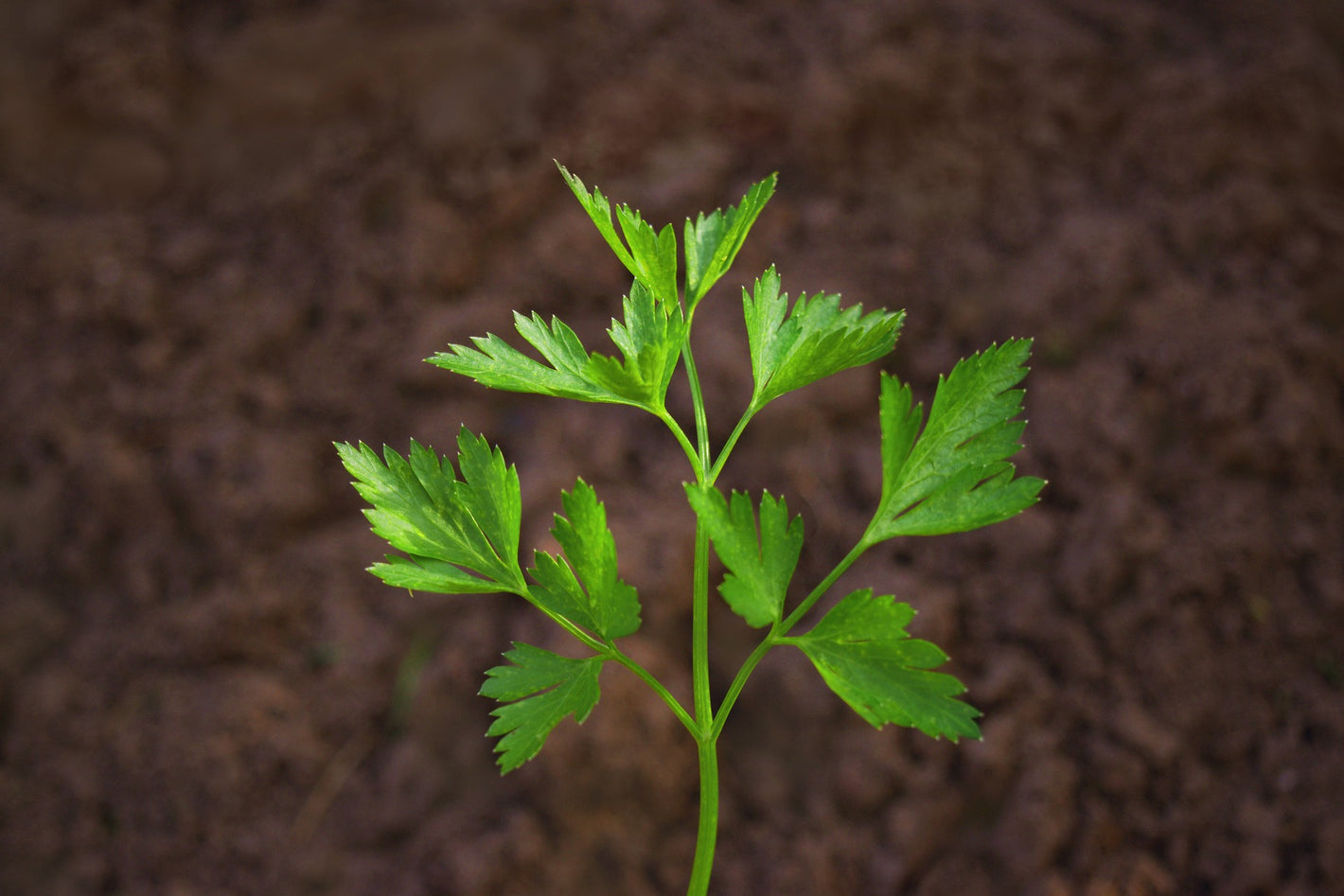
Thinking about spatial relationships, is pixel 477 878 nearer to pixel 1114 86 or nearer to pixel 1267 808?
pixel 1267 808

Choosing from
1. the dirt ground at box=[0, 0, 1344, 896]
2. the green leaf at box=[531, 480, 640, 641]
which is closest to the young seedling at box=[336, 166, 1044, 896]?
the green leaf at box=[531, 480, 640, 641]

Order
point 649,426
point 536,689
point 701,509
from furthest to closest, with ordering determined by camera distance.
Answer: point 649,426 → point 536,689 → point 701,509

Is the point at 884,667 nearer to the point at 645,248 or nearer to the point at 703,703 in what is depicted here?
the point at 703,703

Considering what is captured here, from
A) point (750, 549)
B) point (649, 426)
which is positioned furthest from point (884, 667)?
point (649, 426)

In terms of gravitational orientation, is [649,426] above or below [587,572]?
below

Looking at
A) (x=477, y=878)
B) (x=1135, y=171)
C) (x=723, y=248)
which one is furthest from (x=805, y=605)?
(x=1135, y=171)

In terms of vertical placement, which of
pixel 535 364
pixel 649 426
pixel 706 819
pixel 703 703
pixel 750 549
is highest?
pixel 535 364

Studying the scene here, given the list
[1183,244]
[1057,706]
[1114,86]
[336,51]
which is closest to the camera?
[1057,706]
